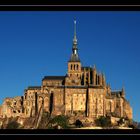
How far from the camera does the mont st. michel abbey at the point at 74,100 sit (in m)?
32.3

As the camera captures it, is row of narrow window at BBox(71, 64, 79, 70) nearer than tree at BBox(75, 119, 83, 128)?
No

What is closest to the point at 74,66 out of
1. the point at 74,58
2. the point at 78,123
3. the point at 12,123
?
the point at 74,58

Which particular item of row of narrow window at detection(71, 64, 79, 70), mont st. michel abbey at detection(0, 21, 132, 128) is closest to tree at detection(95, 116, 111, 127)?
mont st. michel abbey at detection(0, 21, 132, 128)

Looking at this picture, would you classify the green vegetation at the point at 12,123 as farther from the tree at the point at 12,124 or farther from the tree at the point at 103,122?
the tree at the point at 103,122

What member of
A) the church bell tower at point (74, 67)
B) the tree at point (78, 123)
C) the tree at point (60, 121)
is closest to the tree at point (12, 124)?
the tree at point (60, 121)

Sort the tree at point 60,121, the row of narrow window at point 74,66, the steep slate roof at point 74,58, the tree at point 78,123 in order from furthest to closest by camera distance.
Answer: the steep slate roof at point 74,58 < the row of narrow window at point 74,66 < the tree at point 60,121 < the tree at point 78,123

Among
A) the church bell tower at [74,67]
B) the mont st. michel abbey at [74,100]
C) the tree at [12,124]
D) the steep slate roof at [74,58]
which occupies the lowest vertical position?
the tree at [12,124]

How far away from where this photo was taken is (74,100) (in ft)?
107

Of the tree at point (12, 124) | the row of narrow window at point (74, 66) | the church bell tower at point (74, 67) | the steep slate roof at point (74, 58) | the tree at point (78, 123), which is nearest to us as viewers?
the tree at point (78, 123)

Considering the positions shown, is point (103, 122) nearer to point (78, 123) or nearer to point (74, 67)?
point (78, 123)

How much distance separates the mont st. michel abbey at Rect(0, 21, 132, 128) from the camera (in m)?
32.3

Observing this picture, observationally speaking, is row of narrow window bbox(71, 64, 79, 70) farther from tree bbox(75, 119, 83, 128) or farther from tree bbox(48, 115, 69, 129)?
tree bbox(75, 119, 83, 128)

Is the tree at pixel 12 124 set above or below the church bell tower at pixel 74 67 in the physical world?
below

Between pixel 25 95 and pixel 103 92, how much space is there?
6.01 metres
